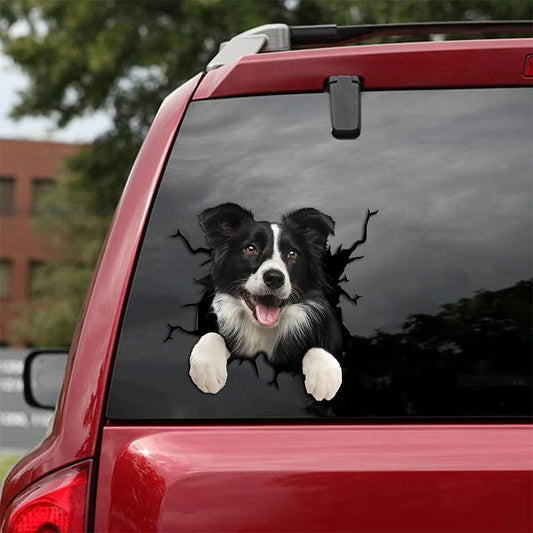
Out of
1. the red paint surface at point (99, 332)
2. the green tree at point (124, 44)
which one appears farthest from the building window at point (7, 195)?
the red paint surface at point (99, 332)

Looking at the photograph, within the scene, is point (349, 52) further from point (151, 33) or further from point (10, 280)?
point (10, 280)

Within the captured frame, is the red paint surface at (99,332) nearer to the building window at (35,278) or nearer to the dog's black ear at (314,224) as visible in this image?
the dog's black ear at (314,224)

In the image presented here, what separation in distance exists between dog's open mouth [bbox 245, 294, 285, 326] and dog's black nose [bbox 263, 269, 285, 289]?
2cm

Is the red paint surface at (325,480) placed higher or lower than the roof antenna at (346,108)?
lower

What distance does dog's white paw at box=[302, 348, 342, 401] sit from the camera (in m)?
1.91

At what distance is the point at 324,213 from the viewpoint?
2.03 metres

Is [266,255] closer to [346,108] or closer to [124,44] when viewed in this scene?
[346,108]

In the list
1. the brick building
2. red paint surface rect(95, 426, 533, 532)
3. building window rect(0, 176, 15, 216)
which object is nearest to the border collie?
red paint surface rect(95, 426, 533, 532)

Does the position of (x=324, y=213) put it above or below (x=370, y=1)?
below

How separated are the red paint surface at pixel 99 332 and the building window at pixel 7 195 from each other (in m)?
50.3

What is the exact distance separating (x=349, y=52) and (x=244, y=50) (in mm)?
304

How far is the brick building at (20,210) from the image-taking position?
50.3m

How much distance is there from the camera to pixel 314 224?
2033 mm

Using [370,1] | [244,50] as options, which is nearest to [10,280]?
[370,1]
